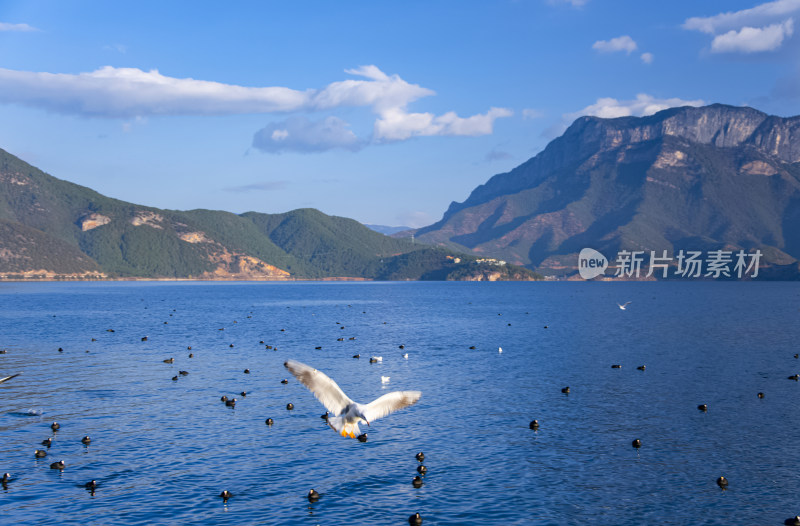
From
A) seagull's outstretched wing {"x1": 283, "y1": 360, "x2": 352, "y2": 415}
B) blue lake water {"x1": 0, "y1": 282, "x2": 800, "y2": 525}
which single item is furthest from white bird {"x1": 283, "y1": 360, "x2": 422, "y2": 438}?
blue lake water {"x1": 0, "y1": 282, "x2": 800, "y2": 525}

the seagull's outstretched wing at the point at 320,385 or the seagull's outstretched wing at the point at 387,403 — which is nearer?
the seagull's outstretched wing at the point at 320,385

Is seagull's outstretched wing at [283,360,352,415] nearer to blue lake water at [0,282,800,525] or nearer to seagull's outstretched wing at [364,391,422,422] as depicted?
seagull's outstretched wing at [364,391,422,422]

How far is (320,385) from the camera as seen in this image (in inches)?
840

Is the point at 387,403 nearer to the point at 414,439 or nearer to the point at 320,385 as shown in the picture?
the point at 320,385

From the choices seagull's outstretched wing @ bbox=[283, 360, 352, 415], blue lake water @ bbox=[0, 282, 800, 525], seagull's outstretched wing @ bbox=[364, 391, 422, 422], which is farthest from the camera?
blue lake water @ bbox=[0, 282, 800, 525]

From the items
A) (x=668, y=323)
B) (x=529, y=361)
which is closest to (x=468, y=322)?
(x=668, y=323)

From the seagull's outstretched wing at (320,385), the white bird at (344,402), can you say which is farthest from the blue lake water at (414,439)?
the seagull's outstretched wing at (320,385)

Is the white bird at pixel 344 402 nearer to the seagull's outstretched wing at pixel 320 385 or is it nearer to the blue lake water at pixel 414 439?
the seagull's outstretched wing at pixel 320 385

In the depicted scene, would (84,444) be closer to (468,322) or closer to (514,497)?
(514,497)

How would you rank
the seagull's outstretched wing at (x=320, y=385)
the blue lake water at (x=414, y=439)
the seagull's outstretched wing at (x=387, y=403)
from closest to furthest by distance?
the seagull's outstretched wing at (x=320, y=385) < the seagull's outstretched wing at (x=387, y=403) < the blue lake water at (x=414, y=439)

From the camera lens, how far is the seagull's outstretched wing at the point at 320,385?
2072cm

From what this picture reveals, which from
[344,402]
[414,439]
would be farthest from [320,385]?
[414,439]

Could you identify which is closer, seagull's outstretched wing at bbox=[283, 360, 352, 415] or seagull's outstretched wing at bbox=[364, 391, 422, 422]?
seagull's outstretched wing at bbox=[283, 360, 352, 415]

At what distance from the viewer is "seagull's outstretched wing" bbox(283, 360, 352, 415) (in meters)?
20.7
